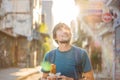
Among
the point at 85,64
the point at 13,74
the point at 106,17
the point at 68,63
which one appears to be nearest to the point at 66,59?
the point at 68,63

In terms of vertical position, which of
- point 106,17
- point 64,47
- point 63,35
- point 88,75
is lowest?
point 88,75

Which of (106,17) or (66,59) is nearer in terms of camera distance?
(66,59)

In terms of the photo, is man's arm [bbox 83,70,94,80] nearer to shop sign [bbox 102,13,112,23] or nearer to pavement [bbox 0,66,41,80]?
shop sign [bbox 102,13,112,23]

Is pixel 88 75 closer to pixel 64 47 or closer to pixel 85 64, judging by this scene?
pixel 85 64

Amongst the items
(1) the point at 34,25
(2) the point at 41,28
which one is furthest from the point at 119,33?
(2) the point at 41,28

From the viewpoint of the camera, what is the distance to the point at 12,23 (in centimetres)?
4994

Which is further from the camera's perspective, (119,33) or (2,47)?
(2,47)

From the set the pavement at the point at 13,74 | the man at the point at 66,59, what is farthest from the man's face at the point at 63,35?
the pavement at the point at 13,74

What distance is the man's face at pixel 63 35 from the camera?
3.67 m

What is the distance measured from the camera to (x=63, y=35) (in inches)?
145

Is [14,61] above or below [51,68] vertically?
below

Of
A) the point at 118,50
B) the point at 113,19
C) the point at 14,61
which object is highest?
the point at 113,19

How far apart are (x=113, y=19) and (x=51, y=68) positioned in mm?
17201

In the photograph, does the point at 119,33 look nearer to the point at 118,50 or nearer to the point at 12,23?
the point at 118,50
